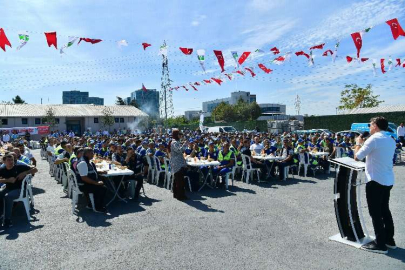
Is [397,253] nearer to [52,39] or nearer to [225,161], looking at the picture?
[225,161]

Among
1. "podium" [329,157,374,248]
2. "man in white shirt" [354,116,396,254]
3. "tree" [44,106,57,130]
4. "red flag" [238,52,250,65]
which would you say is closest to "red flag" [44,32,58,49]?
"red flag" [238,52,250,65]

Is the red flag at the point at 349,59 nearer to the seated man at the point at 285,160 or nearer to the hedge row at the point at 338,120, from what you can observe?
the seated man at the point at 285,160

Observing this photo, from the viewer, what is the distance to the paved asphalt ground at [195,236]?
12.4ft

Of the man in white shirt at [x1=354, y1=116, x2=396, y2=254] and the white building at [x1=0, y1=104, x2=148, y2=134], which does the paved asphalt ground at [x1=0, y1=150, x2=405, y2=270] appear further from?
the white building at [x1=0, y1=104, x2=148, y2=134]

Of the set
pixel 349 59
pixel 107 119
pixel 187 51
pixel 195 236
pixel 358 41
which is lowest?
pixel 195 236

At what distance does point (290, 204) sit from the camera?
6551mm

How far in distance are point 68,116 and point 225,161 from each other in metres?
42.0

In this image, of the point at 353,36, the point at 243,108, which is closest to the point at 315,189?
the point at 353,36

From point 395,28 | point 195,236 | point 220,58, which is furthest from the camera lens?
point 220,58

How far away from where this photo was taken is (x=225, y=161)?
9.07 m

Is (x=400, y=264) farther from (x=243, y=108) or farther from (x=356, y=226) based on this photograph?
(x=243, y=108)

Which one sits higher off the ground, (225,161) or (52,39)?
(52,39)

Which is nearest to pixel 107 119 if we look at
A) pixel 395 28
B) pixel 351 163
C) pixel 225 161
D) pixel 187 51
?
pixel 187 51

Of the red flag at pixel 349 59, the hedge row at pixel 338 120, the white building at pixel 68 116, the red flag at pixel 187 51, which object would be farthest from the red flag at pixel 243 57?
the white building at pixel 68 116
